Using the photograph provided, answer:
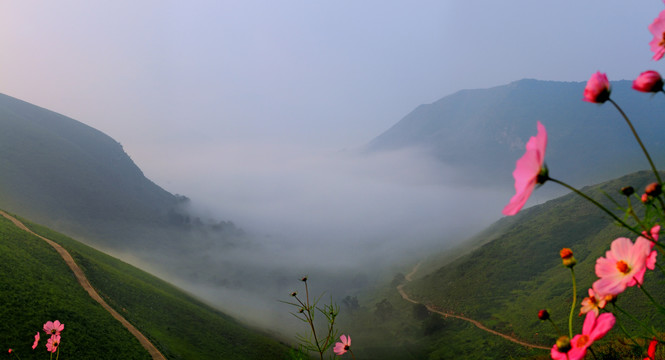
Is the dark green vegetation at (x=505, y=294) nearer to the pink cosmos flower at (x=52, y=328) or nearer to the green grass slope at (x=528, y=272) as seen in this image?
the green grass slope at (x=528, y=272)

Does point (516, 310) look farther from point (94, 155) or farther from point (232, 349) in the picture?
point (94, 155)

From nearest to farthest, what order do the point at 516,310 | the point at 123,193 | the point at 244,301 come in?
the point at 516,310 < the point at 244,301 < the point at 123,193

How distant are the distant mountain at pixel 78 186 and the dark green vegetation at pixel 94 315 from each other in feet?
276

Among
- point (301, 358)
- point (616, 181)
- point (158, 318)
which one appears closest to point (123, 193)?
point (158, 318)

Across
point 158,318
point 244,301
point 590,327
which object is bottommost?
point 244,301

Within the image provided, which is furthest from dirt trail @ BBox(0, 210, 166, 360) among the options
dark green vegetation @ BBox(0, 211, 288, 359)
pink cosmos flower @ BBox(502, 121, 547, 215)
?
pink cosmos flower @ BBox(502, 121, 547, 215)

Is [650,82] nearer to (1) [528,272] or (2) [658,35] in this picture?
(2) [658,35]

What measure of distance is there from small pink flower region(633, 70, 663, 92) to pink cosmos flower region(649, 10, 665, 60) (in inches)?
7.7

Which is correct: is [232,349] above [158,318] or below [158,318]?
below

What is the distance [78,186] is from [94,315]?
450 ft

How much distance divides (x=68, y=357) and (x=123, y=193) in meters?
161

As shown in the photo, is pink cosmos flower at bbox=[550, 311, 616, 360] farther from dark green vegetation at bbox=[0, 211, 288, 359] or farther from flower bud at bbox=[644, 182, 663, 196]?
dark green vegetation at bbox=[0, 211, 288, 359]

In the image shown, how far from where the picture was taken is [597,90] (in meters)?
1.25

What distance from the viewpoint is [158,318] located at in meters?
47.5
